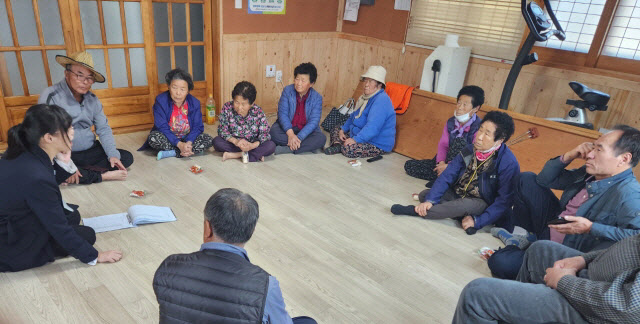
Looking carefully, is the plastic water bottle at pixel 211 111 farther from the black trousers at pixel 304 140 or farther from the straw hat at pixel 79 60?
the straw hat at pixel 79 60

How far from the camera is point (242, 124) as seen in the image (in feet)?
12.1

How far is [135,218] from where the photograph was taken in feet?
8.50

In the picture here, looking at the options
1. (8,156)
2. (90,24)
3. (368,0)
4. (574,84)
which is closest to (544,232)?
(574,84)

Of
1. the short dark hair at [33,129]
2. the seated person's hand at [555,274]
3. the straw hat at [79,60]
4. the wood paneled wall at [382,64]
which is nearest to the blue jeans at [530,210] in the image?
the seated person's hand at [555,274]

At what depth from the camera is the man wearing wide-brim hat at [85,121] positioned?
2.94m

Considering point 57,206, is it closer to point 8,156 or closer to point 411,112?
point 8,156

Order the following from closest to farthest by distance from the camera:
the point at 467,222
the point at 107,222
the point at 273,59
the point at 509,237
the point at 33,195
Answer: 1. the point at 33,195
2. the point at 107,222
3. the point at 509,237
4. the point at 467,222
5. the point at 273,59

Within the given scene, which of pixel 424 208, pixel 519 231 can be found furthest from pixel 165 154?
pixel 519 231

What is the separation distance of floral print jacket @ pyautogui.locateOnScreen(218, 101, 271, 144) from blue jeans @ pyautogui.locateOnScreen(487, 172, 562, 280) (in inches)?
82.7

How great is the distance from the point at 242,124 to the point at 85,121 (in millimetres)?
1187

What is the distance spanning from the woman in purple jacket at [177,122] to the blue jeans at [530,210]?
252cm

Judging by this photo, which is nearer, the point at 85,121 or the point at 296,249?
the point at 296,249

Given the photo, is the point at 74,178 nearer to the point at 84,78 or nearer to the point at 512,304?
the point at 84,78

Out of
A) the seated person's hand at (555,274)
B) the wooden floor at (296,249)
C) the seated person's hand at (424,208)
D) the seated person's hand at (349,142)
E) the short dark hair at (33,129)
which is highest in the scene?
the short dark hair at (33,129)
